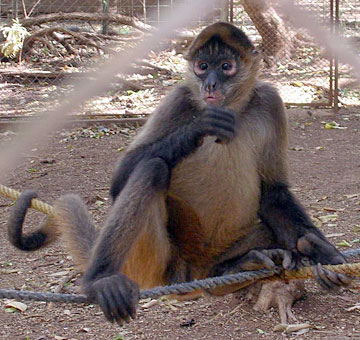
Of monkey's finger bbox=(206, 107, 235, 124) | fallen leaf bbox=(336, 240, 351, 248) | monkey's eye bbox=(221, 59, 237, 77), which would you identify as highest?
monkey's eye bbox=(221, 59, 237, 77)

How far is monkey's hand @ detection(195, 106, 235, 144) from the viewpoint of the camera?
3.25 m

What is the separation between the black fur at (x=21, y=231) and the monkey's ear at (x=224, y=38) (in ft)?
4.54

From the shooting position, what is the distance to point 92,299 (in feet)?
10.1

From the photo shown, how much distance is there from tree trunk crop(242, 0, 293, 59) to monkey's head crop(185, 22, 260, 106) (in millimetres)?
6926

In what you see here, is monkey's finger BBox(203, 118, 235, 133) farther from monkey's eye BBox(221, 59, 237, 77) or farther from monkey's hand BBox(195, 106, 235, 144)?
monkey's eye BBox(221, 59, 237, 77)

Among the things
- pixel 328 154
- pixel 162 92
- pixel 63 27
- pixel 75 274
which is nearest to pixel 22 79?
pixel 63 27

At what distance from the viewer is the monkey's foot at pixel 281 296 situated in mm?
4926

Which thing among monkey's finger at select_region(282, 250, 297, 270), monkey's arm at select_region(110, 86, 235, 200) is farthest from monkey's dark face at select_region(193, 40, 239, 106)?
monkey's finger at select_region(282, 250, 297, 270)

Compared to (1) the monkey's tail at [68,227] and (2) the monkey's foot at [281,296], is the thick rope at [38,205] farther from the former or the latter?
(2) the monkey's foot at [281,296]

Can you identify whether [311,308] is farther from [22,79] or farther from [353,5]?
[353,5]

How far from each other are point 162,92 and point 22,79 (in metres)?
2.55

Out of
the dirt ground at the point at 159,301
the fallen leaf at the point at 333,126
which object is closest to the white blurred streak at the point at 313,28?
the dirt ground at the point at 159,301

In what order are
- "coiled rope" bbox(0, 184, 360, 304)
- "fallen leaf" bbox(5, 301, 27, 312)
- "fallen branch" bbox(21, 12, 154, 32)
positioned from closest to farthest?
"coiled rope" bbox(0, 184, 360, 304)
"fallen leaf" bbox(5, 301, 27, 312)
"fallen branch" bbox(21, 12, 154, 32)

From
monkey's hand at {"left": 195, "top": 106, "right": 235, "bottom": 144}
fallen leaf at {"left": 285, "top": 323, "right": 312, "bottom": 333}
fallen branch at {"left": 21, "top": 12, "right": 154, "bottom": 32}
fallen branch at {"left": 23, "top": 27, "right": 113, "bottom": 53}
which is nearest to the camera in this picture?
monkey's hand at {"left": 195, "top": 106, "right": 235, "bottom": 144}
